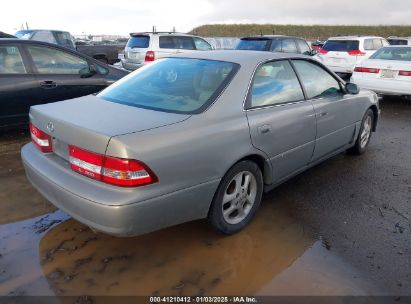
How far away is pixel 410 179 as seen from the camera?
14.6 feet

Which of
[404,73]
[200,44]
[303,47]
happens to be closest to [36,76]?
[404,73]

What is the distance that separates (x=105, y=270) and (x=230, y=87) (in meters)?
1.70

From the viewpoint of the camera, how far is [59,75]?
5781mm

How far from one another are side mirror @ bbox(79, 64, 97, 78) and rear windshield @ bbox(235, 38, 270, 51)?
622cm

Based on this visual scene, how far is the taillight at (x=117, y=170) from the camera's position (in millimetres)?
2365

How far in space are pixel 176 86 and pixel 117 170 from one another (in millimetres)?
1143

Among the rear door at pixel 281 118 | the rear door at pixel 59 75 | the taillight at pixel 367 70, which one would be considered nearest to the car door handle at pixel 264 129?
the rear door at pixel 281 118

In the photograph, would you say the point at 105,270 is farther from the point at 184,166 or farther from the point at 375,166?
the point at 375,166

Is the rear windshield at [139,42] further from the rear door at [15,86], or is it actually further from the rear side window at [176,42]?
the rear door at [15,86]

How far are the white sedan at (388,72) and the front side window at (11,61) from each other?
7.25 meters

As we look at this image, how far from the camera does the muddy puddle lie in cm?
257

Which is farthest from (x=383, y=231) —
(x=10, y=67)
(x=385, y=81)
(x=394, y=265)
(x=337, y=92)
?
(x=385, y=81)

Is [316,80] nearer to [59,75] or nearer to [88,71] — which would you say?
[88,71]

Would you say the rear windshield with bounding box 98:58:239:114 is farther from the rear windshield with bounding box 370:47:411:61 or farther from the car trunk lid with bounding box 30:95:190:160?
the rear windshield with bounding box 370:47:411:61
